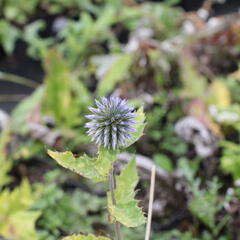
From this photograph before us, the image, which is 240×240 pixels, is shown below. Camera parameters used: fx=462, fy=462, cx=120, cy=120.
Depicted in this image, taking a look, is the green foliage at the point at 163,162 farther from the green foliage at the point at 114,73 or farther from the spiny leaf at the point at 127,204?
the spiny leaf at the point at 127,204

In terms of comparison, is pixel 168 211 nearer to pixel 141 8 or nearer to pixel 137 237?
pixel 137 237

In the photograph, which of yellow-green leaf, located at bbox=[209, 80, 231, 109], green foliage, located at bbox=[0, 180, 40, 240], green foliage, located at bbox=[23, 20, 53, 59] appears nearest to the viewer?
green foliage, located at bbox=[0, 180, 40, 240]

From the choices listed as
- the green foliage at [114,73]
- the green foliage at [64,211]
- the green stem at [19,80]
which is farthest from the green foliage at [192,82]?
the green stem at [19,80]

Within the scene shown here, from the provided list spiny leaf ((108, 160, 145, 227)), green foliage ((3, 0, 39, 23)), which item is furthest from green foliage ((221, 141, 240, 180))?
green foliage ((3, 0, 39, 23))

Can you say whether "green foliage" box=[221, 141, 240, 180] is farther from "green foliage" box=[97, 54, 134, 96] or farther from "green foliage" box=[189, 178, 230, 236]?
"green foliage" box=[97, 54, 134, 96]

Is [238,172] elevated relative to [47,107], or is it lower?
lower

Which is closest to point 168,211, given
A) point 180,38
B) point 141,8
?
point 180,38

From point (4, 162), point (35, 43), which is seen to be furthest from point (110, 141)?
point (35, 43)
